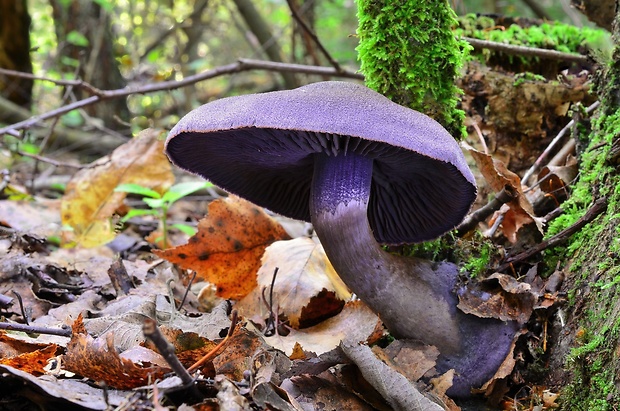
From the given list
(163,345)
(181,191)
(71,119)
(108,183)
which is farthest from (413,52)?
(71,119)

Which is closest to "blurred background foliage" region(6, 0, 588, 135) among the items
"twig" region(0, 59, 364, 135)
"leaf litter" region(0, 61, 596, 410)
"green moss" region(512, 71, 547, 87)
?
"twig" region(0, 59, 364, 135)

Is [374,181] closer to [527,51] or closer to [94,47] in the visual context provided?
[527,51]

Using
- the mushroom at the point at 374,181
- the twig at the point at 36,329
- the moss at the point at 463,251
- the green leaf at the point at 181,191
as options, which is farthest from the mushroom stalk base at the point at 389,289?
the green leaf at the point at 181,191

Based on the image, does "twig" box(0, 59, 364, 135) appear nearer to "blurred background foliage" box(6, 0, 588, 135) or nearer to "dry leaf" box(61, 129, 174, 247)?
"dry leaf" box(61, 129, 174, 247)

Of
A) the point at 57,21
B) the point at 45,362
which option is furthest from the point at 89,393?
the point at 57,21

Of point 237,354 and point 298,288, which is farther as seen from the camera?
point 298,288

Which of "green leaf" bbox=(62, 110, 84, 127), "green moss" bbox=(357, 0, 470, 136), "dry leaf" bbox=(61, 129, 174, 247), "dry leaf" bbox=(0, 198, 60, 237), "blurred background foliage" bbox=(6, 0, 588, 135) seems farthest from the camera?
"green leaf" bbox=(62, 110, 84, 127)

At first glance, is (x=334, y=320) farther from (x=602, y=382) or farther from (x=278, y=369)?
(x=602, y=382)
